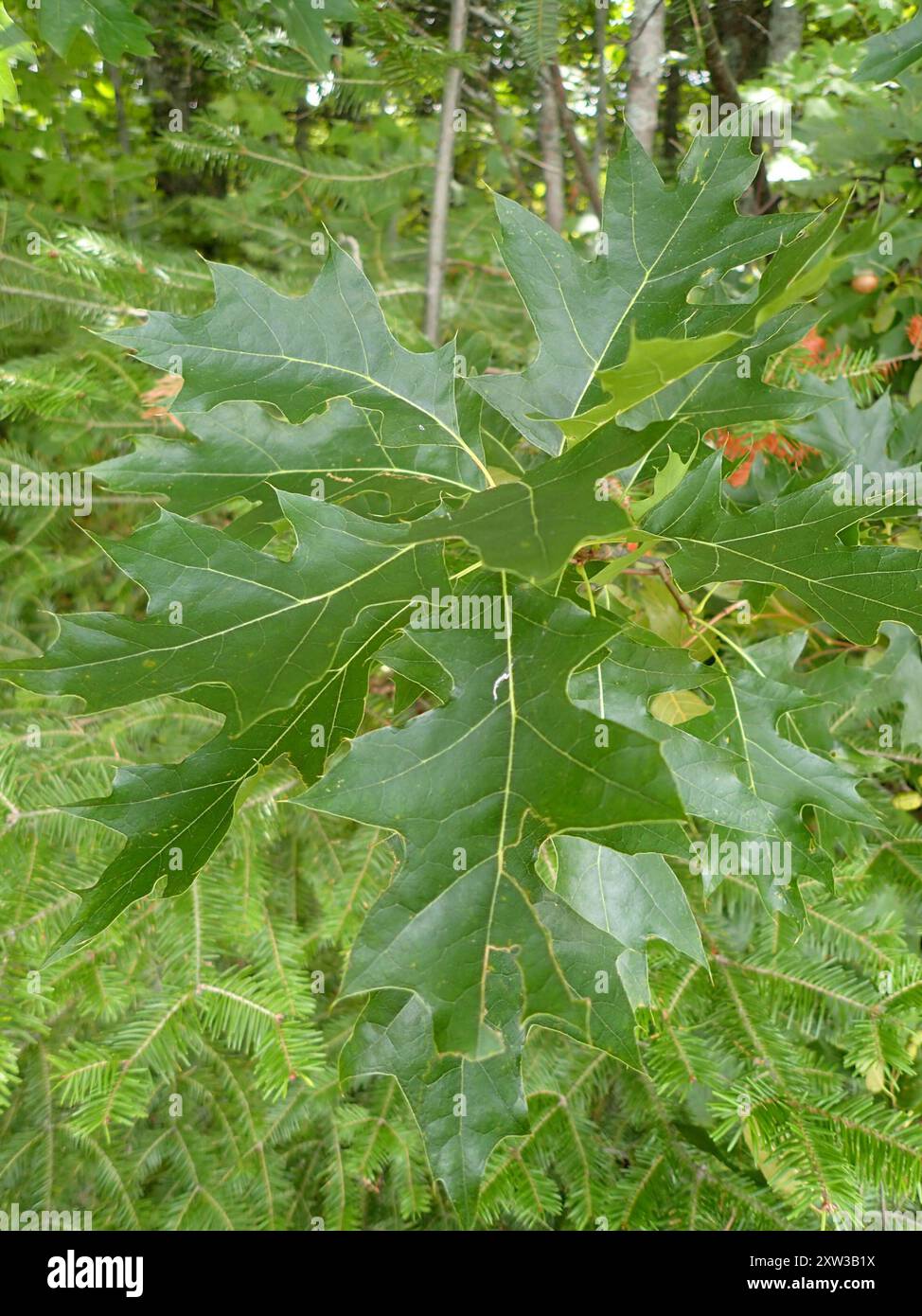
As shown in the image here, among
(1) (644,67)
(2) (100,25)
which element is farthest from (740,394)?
(2) (100,25)

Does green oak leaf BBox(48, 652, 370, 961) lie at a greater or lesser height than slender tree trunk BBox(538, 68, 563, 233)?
lesser

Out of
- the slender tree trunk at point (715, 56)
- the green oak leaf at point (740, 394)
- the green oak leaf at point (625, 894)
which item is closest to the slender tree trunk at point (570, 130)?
the slender tree trunk at point (715, 56)

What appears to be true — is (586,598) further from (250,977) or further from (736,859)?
(250,977)

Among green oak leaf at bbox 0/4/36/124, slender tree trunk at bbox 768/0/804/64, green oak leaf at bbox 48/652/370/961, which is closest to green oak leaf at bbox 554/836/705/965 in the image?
green oak leaf at bbox 48/652/370/961

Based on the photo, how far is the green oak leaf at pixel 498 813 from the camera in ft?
1.99

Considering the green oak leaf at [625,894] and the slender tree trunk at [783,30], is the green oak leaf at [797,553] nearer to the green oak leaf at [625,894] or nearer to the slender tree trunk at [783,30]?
the green oak leaf at [625,894]

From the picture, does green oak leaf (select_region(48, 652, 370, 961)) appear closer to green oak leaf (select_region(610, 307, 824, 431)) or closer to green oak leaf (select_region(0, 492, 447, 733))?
green oak leaf (select_region(0, 492, 447, 733))

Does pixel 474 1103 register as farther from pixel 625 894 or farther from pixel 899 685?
pixel 899 685

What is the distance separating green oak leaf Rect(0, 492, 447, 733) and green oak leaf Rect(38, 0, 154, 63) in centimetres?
106

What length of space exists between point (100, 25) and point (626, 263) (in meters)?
1.05

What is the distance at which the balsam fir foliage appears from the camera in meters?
0.64
